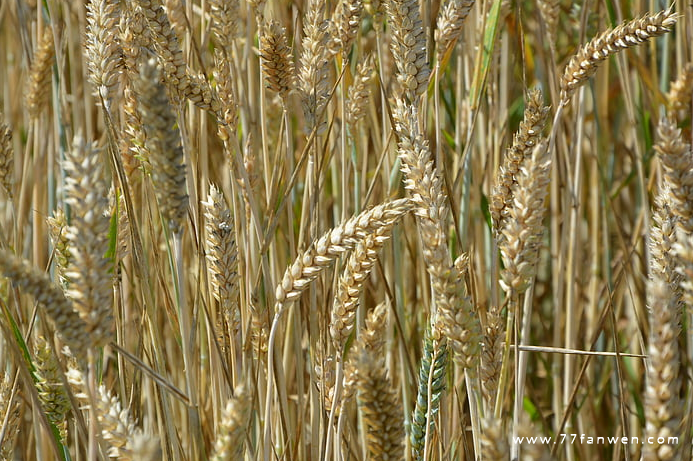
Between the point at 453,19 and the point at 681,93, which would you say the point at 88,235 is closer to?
the point at 453,19

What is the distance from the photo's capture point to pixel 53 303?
0.56 metres

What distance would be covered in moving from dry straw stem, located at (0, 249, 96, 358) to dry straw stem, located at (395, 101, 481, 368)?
11.4 inches

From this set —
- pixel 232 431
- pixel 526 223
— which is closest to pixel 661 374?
pixel 526 223

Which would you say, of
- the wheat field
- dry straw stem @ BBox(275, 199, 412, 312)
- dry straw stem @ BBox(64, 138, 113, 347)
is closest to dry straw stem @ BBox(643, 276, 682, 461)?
the wheat field

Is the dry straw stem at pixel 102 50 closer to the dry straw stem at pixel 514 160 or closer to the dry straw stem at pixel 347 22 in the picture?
the dry straw stem at pixel 347 22

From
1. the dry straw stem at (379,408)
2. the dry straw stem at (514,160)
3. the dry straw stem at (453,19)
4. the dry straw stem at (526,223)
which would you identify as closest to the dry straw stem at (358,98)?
the dry straw stem at (453,19)

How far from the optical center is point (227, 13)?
0.88 m

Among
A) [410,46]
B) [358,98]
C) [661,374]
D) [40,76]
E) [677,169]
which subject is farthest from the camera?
[40,76]

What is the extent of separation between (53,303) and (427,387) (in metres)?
0.42

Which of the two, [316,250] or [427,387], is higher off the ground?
[316,250]

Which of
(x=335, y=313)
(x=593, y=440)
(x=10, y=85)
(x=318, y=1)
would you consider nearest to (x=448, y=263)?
(x=335, y=313)

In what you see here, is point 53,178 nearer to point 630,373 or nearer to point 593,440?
point 593,440

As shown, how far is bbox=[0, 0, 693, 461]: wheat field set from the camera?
57 cm

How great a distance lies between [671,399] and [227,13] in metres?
0.65
